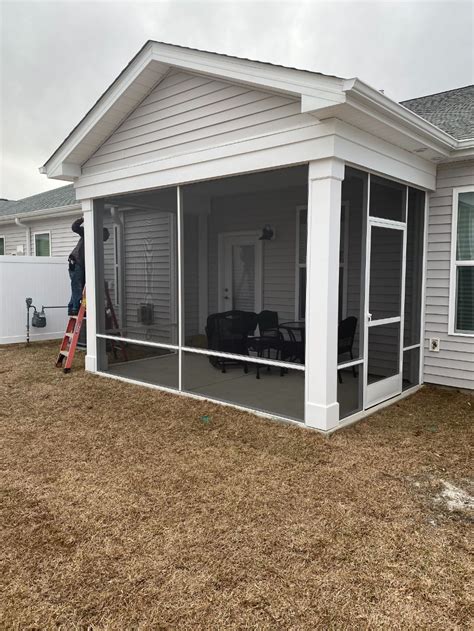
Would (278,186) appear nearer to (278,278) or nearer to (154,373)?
(278,278)

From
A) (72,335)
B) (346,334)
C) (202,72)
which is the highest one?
(202,72)

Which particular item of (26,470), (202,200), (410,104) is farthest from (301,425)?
(410,104)

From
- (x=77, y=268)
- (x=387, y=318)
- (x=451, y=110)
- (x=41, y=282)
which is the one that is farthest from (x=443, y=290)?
(x=41, y=282)

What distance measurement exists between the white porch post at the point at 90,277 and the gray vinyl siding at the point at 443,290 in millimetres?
4356

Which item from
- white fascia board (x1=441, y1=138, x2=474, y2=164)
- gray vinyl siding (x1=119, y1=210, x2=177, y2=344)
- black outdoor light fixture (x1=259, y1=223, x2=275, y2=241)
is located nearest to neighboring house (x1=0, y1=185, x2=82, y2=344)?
gray vinyl siding (x1=119, y1=210, x2=177, y2=344)

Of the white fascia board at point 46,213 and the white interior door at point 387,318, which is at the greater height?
the white fascia board at point 46,213

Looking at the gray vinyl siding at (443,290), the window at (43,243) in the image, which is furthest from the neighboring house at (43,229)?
the gray vinyl siding at (443,290)

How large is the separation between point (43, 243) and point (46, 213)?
137 centimetres

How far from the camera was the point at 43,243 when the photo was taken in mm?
11984

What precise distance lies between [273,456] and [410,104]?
695 centimetres

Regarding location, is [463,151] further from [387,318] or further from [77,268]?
[77,268]

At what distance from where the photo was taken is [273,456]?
3.66 meters

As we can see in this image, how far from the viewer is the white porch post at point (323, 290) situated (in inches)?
153

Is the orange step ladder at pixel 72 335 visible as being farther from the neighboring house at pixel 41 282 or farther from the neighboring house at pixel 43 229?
the neighboring house at pixel 43 229
